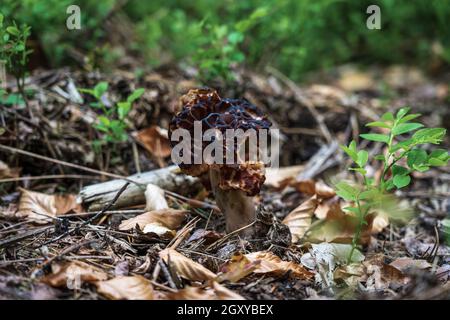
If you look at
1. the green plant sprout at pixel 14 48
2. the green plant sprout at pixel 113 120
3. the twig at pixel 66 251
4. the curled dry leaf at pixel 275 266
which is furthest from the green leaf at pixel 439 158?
the green plant sprout at pixel 14 48

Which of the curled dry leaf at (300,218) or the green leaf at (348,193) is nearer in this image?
the green leaf at (348,193)

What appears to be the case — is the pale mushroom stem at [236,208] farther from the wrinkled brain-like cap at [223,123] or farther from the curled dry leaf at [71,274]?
the curled dry leaf at [71,274]

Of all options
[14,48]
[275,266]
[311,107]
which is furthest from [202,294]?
[311,107]

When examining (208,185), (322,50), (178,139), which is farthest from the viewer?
(322,50)

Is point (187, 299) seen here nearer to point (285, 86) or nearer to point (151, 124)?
point (151, 124)
